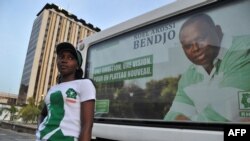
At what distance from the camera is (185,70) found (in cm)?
219

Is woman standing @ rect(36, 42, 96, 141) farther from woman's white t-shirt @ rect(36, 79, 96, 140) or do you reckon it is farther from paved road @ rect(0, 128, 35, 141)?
paved road @ rect(0, 128, 35, 141)

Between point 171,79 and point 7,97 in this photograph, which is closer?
point 171,79

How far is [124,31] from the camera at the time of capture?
9.45 ft

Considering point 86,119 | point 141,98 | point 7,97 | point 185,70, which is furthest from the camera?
point 7,97

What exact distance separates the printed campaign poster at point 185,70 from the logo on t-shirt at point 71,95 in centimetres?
72

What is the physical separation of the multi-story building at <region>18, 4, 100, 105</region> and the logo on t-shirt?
86.2 m

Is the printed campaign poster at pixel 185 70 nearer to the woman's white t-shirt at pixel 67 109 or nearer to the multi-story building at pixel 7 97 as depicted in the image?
the woman's white t-shirt at pixel 67 109

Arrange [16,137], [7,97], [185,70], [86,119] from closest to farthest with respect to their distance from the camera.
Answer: [86,119] < [185,70] < [16,137] < [7,97]

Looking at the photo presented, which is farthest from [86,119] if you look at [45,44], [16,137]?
[45,44]

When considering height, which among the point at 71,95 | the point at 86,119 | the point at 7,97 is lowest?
the point at 86,119

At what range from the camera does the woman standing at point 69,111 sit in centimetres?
187

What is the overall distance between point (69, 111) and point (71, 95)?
11 centimetres

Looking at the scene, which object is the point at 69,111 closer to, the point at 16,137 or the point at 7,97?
the point at 16,137

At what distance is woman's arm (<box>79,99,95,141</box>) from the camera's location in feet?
5.95
